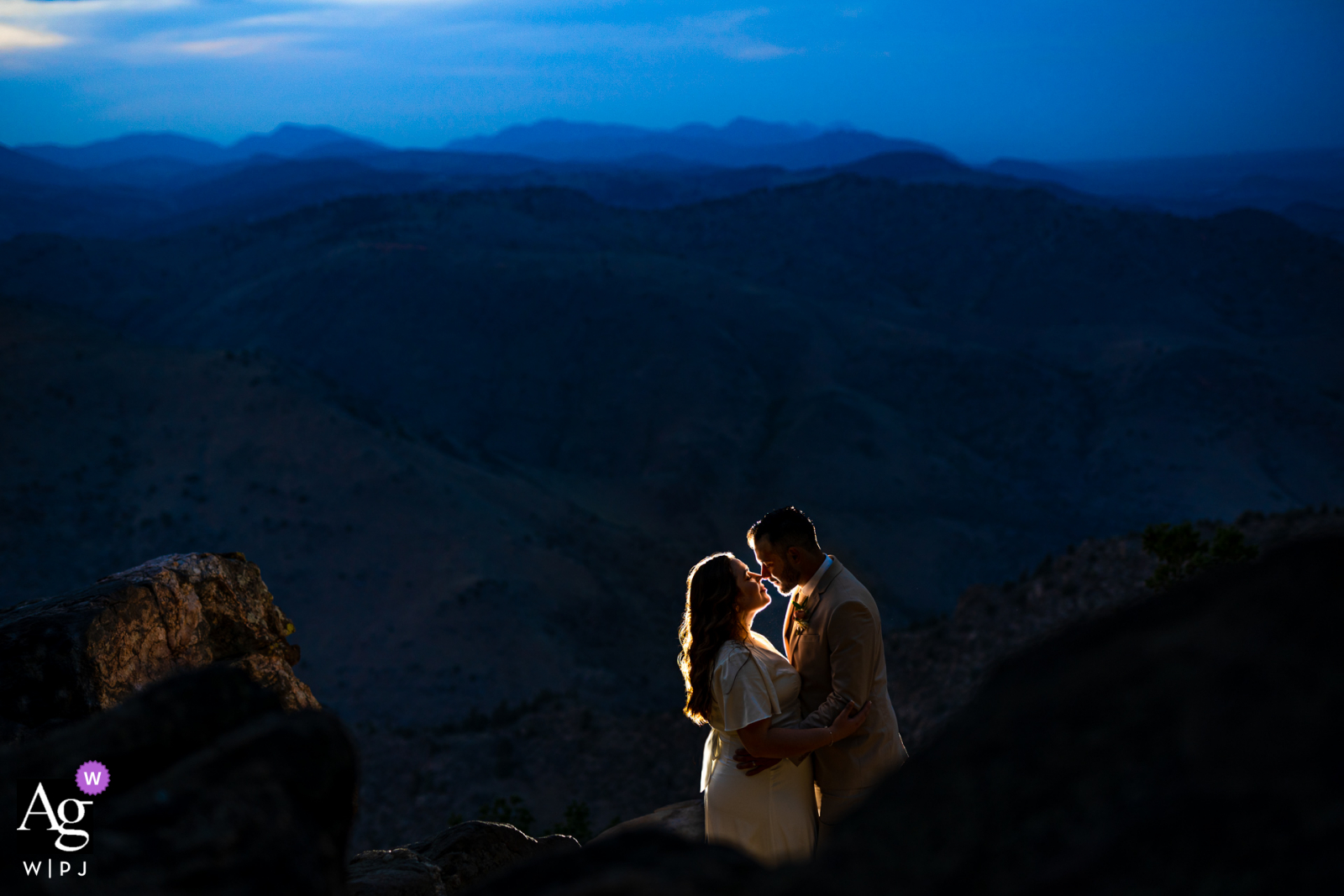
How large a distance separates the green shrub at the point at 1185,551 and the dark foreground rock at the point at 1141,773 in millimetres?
12381

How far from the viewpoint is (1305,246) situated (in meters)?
61.7

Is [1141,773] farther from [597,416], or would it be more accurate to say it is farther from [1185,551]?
[597,416]

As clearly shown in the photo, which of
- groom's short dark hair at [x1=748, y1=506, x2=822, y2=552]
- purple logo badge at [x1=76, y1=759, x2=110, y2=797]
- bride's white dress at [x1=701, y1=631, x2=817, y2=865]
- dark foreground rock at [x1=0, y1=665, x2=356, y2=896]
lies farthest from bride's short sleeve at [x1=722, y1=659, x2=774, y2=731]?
purple logo badge at [x1=76, y1=759, x2=110, y2=797]

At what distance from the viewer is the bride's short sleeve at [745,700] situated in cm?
318

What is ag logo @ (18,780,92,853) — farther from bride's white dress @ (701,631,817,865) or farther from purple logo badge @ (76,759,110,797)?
bride's white dress @ (701,631,817,865)

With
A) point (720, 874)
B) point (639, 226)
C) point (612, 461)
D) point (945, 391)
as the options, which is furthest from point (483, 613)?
point (639, 226)

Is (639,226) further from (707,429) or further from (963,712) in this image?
(963,712)

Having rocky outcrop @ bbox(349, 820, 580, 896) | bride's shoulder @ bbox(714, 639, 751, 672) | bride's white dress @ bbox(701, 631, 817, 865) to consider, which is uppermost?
bride's shoulder @ bbox(714, 639, 751, 672)

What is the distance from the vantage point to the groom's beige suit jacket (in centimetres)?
344

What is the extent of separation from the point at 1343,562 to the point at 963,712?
1.96 feet

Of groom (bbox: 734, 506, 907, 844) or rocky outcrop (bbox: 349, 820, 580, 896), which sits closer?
groom (bbox: 734, 506, 907, 844)

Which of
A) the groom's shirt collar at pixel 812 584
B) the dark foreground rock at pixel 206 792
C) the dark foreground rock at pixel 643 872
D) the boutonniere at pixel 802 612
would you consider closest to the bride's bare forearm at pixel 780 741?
the boutonniere at pixel 802 612

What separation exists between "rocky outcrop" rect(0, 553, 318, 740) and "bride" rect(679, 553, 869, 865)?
1749 millimetres

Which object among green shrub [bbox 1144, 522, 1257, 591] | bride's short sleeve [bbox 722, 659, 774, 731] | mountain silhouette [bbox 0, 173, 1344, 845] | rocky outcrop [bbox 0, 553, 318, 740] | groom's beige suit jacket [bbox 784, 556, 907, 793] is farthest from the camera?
mountain silhouette [bbox 0, 173, 1344, 845]
